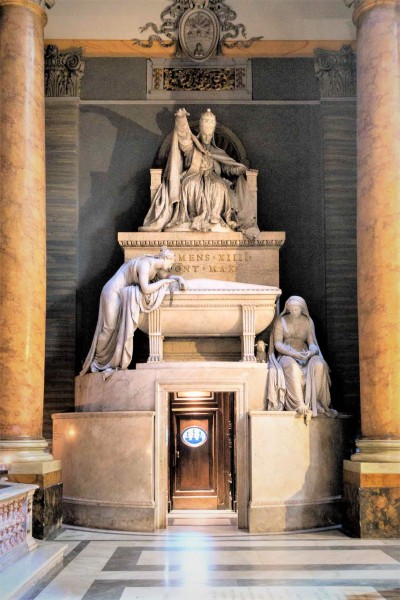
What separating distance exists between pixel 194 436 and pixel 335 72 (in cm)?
641

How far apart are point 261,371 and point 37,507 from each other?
3.33 metres

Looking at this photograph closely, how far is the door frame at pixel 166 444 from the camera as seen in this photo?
1045 cm

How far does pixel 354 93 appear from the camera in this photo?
13.5 m

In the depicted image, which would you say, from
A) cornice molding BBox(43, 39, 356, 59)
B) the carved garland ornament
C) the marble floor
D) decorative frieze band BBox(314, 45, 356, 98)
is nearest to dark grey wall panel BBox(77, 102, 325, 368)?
decorative frieze band BBox(314, 45, 356, 98)

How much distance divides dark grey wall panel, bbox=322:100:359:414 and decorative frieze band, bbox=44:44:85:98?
4116mm

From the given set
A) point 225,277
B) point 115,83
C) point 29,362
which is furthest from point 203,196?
point 29,362

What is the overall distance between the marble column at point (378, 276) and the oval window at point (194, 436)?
328 centimetres

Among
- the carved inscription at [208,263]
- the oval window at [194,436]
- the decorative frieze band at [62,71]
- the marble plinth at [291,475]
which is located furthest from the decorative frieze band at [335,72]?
the oval window at [194,436]

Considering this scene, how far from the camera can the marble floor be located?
6.90 metres

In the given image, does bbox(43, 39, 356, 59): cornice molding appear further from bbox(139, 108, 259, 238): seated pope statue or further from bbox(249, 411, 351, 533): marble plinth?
bbox(249, 411, 351, 533): marble plinth

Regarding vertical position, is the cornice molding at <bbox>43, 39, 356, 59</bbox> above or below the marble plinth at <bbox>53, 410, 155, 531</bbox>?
above

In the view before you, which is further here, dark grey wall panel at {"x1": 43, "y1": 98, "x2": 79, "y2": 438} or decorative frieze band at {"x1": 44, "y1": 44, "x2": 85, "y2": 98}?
decorative frieze band at {"x1": 44, "y1": 44, "x2": 85, "y2": 98}

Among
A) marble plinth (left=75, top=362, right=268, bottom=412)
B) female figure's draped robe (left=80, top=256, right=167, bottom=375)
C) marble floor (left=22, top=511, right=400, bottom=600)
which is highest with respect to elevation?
female figure's draped robe (left=80, top=256, right=167, bottom=375)

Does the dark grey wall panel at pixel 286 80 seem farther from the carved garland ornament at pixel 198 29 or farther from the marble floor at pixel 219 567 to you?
the marble floor at pixel 219 567
